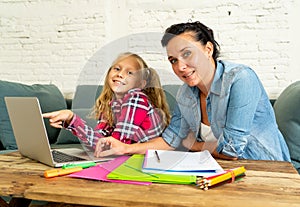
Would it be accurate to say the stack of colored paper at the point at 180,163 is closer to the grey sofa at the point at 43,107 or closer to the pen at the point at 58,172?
the pen at the point at 58,172

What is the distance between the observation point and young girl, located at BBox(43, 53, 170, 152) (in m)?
0.95

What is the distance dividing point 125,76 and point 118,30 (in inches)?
70.6

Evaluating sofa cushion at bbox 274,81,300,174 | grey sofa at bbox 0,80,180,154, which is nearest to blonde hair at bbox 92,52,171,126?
grey sofa at bbox 0,80,180,154

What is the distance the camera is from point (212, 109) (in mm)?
1271

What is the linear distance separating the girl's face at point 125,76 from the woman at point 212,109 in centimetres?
10

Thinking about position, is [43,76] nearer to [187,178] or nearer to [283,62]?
[283,62]

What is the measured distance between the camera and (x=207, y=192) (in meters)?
0.76

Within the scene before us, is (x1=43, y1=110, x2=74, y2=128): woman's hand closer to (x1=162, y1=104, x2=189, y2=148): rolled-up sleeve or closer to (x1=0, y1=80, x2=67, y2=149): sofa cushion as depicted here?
(x1=162, y1=104, x2=189, y2=148): rolled-up sleeve

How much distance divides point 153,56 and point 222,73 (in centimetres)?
43

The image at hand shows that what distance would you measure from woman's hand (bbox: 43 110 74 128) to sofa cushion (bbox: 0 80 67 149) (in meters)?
1.26

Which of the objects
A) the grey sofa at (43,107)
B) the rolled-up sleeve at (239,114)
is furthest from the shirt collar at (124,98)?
the grey sofa at (43,107)

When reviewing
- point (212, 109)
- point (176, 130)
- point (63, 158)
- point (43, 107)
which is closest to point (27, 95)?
point (43, 107)

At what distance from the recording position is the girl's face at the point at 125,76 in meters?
0.94

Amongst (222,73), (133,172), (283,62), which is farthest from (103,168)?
(283,62)
